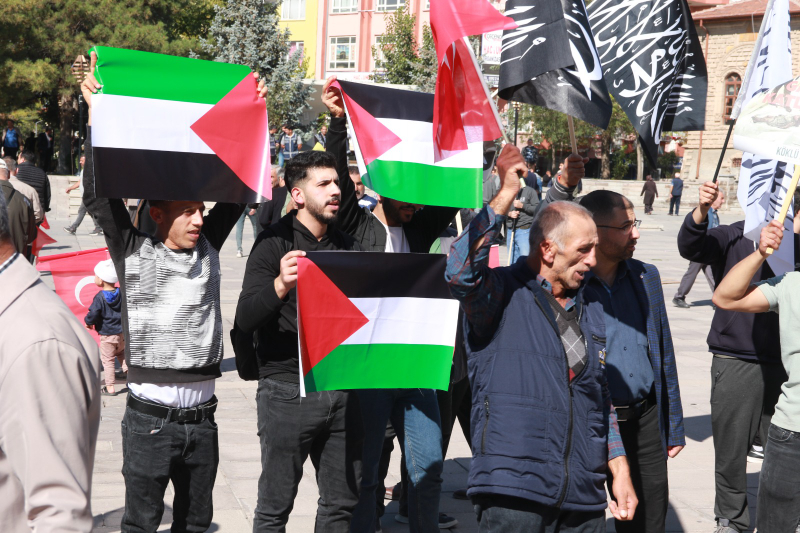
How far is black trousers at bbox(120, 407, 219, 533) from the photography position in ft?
12.1

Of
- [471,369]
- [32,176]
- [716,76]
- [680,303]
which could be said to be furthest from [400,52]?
[471,369]

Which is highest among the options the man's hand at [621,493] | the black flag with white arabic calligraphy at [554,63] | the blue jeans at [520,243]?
the black flag with white arabic calligraphy at [554,63]

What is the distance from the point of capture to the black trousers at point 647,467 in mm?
4219

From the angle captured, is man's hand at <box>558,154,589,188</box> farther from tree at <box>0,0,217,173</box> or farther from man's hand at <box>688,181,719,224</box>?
tree at <box>0,0,217,173</box>

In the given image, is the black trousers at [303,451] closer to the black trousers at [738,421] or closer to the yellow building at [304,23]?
the black trousers at [738,421]

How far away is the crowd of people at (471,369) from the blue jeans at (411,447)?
0.01 meters

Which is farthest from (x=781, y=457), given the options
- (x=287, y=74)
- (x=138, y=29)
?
(x=287, y=74)

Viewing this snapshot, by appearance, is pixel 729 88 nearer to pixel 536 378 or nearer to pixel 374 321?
pixel 374 321

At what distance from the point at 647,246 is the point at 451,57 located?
2229cm

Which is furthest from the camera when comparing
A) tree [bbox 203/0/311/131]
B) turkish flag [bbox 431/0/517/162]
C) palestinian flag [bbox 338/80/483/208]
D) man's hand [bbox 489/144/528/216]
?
tree [bbox 203/0/311/131]

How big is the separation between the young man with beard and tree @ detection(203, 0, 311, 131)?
102 feet

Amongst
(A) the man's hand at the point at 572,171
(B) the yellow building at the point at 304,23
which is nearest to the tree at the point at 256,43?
(B) the yellow building at the point at 304,23

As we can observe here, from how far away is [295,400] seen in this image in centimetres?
396

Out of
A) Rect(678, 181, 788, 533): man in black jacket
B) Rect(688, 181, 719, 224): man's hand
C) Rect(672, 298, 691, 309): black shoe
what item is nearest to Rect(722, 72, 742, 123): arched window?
Rect(672, 298, 691, 309): black shoe
